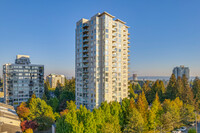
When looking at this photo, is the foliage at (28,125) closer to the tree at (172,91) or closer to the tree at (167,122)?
the tree at (167,122)

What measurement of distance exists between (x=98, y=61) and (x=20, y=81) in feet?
138

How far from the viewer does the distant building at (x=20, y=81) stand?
55250 mm

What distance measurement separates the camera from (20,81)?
5712 cm

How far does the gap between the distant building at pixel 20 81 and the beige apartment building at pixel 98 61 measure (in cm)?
2977

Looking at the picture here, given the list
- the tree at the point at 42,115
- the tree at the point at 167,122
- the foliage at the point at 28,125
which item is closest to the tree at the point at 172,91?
the tree at the point at 167,122

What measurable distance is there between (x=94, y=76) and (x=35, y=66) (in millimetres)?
38719

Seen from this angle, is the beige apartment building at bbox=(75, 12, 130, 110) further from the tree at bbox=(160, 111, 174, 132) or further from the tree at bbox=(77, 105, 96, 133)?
the tree at bbox=(160, 111, 174, 132)

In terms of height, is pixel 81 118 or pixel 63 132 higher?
pixel 81 118

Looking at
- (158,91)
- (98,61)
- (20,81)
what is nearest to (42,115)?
(98,61)

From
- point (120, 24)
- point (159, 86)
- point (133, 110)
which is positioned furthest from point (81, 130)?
point (159, 86)

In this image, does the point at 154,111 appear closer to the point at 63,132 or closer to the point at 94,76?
the point at 94,76

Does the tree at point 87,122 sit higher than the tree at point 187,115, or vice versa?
the tree at point 87,122

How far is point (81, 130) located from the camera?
19.8m

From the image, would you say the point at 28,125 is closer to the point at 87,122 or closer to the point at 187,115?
the point at 87,122
